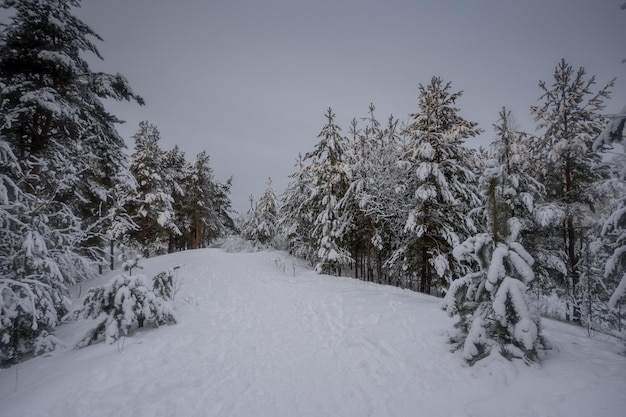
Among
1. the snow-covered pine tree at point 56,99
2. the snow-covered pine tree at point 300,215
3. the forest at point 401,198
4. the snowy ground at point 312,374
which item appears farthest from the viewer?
the snow-covered pine tree at point 300,215

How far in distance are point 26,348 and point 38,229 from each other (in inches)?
114

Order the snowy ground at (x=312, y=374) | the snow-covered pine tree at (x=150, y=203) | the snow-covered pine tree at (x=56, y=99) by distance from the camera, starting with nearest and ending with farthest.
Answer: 1. the snowy ground at (x=312, y=374)
2. the snow-covered pine tree at (x=56, y=99)
3. the snow-covered pine tree at (x=150, y=203)

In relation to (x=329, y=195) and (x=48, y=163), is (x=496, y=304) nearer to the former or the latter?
(x=329, y=195)

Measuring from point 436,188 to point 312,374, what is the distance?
9.91 metres

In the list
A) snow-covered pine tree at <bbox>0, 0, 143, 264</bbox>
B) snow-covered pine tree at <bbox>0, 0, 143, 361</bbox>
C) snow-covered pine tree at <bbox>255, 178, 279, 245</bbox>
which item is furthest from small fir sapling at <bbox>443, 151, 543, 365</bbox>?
snow-covered pine tree at <bbox>255, 178, 279, 245</bbox>

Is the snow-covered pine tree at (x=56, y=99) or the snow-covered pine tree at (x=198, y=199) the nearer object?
the snow-covered pine tree at (x=56, y=99)

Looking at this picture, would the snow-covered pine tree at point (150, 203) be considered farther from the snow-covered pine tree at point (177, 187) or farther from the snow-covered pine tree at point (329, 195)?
the snow-covered pine tree at point (329, 195)

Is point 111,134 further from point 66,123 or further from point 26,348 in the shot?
point 26,348

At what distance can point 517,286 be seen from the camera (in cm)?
416

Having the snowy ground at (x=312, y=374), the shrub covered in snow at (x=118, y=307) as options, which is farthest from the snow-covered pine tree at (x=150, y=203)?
the shrub covered in snow at (x=118, y=307)

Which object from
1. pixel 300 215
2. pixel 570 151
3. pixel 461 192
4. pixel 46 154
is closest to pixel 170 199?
pixel 300 215

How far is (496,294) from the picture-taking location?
4.27 meters

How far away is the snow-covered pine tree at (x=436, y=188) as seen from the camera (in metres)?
11.5

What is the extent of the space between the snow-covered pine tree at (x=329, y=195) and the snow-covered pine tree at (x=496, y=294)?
30.2ft
